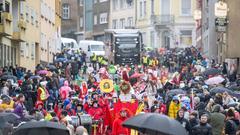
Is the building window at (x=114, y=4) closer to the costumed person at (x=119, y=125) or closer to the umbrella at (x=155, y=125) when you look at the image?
the costumed person at (x=119, y=125)

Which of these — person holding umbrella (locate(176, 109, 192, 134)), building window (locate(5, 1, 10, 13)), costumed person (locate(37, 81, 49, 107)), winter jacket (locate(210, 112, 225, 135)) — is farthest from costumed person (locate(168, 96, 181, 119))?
building window (locate(5, 1, 10, 13))

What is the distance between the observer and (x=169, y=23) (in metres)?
98.1

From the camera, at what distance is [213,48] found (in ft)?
235

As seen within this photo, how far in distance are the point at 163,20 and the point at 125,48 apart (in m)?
27.1

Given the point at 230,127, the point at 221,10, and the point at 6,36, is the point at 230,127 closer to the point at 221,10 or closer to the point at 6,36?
the point at 6,36

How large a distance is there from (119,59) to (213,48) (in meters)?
7.13

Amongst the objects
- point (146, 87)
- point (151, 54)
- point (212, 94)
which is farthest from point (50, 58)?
point (212, 94)

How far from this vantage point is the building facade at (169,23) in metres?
97.4

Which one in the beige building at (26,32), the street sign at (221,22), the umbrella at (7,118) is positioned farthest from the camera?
the street sign at (221,22)

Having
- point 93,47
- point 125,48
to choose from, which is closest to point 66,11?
point 93,47

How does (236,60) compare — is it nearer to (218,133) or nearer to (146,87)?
(146,87)

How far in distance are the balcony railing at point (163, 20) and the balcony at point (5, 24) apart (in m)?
54.7

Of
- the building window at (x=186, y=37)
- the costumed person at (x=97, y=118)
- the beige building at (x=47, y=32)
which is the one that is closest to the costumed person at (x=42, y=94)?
the costumed person at (x=97, y=118)

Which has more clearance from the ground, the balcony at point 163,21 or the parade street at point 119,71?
the balcony at point 163,21
